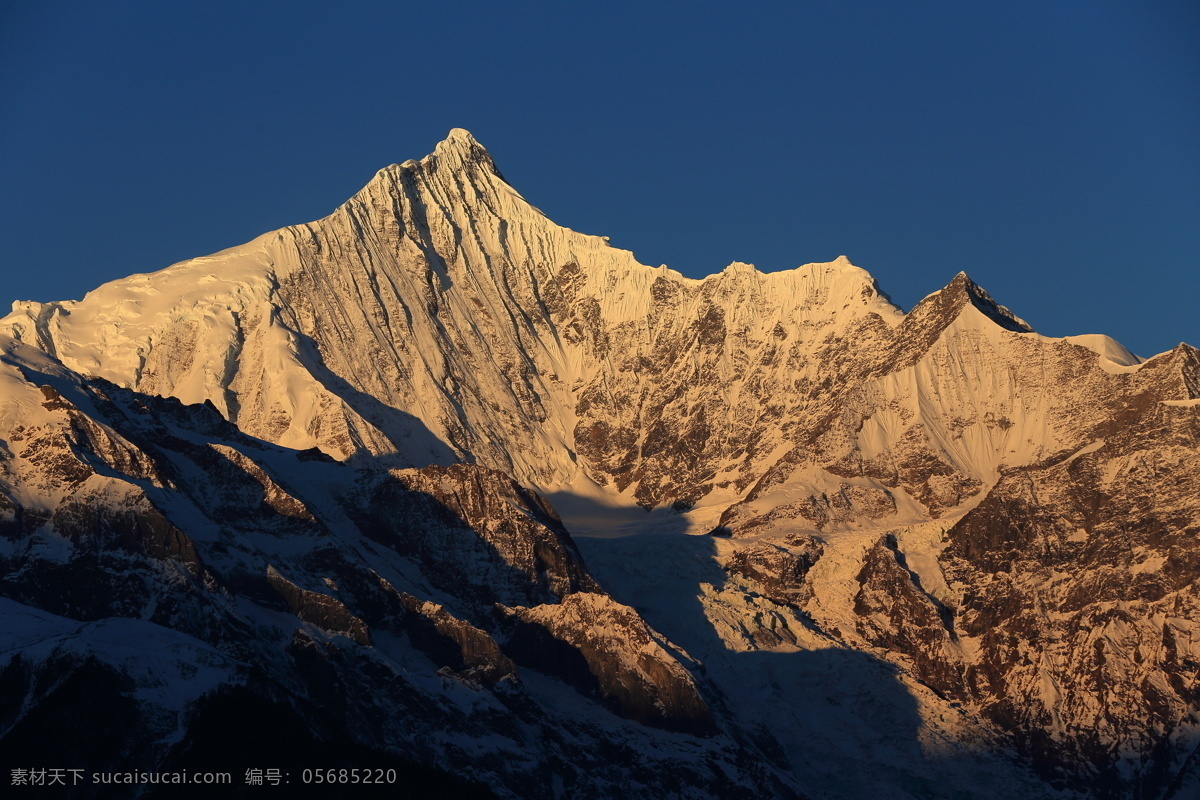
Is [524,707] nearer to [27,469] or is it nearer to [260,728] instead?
[27,469]

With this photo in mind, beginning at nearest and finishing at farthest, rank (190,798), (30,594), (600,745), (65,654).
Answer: (190,798), (65,654), (30,594), (600,745)

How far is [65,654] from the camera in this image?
143375 millimetres

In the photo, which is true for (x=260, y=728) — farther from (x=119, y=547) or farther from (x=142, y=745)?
(x=119, y=547)

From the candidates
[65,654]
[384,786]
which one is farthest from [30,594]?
[384,786]

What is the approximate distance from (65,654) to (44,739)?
608 centimetres

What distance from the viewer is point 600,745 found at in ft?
633

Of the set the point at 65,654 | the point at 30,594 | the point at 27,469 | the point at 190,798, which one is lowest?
the point at 190,798

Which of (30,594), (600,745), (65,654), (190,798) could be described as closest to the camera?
(190,798)

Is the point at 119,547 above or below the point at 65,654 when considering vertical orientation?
above

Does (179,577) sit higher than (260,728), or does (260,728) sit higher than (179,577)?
(179,577)

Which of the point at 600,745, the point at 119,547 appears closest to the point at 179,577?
the point at 119,547

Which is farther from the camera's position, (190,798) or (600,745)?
(600,745)

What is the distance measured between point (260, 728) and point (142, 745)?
646 centimetres

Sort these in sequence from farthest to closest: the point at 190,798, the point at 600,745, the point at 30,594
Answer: the point at 600,745 → the point at 30,594 → the point at 190,798
